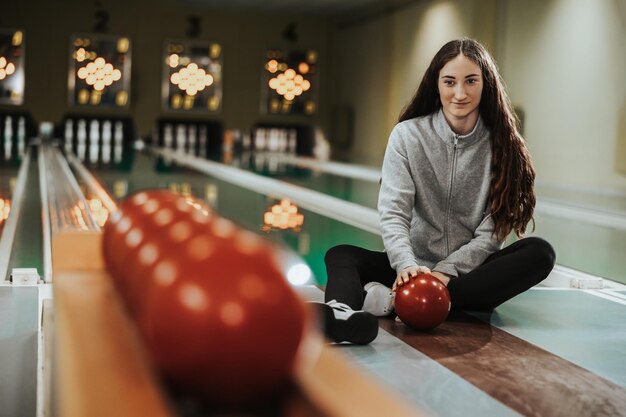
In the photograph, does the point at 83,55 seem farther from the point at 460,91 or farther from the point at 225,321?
the point at 225,321

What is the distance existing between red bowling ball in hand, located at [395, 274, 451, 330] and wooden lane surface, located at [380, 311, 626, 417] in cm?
4

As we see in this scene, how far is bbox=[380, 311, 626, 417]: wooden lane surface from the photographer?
1712mm

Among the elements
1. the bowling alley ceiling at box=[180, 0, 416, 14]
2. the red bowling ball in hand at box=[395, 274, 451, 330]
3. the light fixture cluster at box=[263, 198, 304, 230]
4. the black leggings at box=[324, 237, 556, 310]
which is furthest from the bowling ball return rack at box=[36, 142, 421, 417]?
the bowling alley ceiling at box=[180, 0, 416, 14]

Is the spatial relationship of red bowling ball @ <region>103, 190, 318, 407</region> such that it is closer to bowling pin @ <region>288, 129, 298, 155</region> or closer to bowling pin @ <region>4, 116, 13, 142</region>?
bowling pin @ <region>4, 116, 13, 142</region>

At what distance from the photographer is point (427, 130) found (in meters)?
2.58

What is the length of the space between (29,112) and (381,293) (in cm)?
1333

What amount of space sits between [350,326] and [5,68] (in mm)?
13618

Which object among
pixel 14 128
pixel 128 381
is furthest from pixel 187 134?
pixel 128 381

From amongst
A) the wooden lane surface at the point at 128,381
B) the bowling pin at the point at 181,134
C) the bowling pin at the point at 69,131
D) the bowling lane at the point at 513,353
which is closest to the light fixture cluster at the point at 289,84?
the bowling pin at the point at 181,134

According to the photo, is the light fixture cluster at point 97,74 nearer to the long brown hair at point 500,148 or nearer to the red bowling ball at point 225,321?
the long brown hair at point 500,148

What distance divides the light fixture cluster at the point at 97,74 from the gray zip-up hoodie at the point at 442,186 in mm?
13248

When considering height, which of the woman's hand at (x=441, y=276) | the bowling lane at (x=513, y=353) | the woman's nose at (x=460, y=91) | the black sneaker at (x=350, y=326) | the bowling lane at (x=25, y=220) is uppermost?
the woman's nose at (x=460, y=91)

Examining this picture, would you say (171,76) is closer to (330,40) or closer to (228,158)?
(330,40)

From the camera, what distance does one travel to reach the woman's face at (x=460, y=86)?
2480 millimetres
